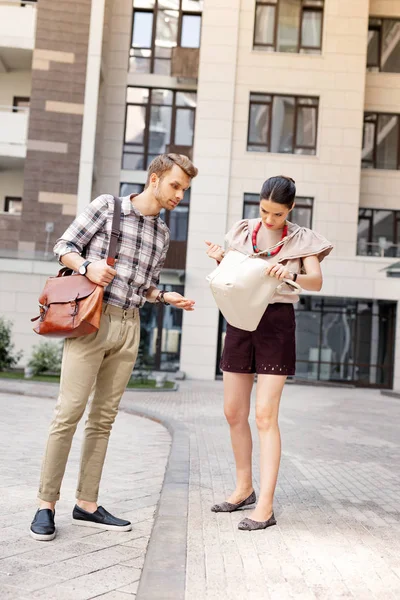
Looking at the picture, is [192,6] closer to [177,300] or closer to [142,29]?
[142,29]

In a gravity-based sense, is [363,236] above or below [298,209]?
below

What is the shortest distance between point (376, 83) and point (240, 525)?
25778mm

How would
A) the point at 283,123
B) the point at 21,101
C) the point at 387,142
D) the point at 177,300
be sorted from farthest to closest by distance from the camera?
1. the point at 387,142
2. the point at 21,101
3. the point at 283,123
4. the point at 177,300

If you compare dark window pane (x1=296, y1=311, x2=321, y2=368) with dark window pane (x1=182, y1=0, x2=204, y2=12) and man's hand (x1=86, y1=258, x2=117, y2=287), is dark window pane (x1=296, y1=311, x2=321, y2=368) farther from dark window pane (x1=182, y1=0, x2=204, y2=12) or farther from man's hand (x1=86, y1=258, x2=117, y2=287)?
man's hand (x1=86, y1=258, x2=117, y2=287)

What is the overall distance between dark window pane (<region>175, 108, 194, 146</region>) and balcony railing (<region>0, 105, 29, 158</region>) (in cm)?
550

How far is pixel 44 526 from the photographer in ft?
13.0

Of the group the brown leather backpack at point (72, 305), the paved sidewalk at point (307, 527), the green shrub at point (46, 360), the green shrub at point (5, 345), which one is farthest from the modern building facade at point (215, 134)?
the brown leather backpack at point (72, 305)

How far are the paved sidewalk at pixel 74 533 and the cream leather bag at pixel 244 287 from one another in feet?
4.43

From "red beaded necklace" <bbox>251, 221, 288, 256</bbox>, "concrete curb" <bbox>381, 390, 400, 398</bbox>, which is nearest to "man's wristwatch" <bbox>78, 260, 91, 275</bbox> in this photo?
"red beaded necklace" <bbox>251, 221, 288, 256</bbox>

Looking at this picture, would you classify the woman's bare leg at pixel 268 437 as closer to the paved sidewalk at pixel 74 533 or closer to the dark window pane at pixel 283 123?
the paved sidewalk at pixel 74 533

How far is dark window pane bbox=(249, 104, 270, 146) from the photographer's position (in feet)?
88.6

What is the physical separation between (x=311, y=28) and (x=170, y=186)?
25.1 meters

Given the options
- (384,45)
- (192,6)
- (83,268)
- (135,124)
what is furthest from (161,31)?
(83,268)

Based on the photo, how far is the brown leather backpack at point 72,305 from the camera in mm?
4000
